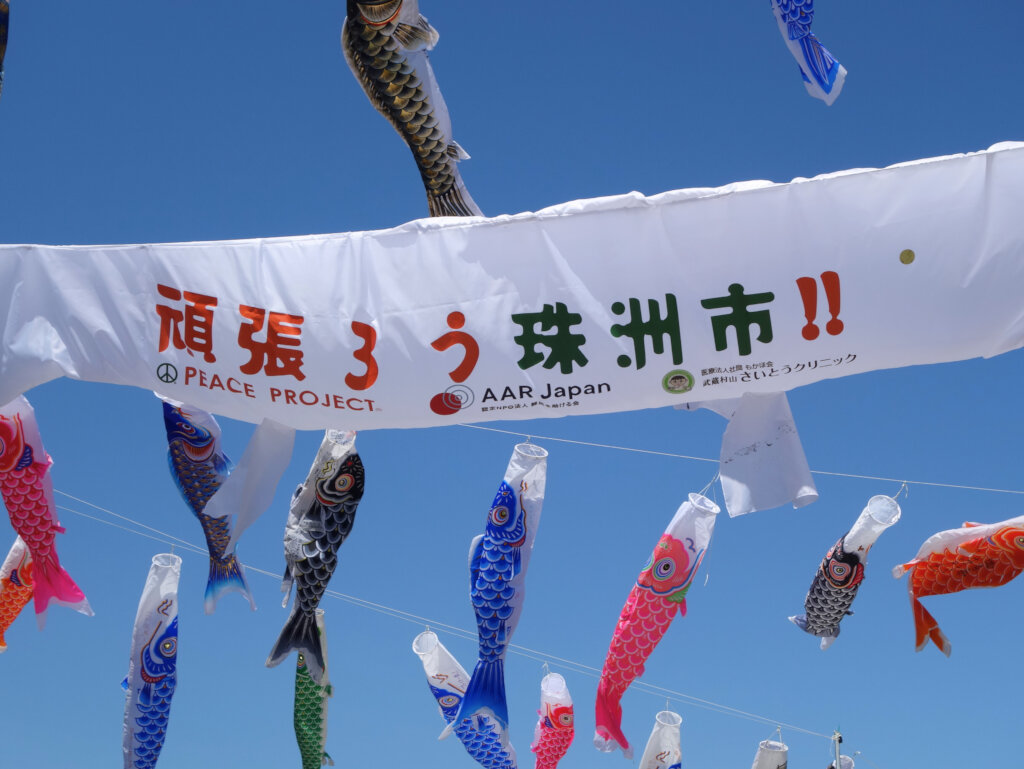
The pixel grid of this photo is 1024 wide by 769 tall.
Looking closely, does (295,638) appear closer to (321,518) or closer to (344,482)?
(321,518)

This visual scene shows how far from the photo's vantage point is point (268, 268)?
5.35 meters

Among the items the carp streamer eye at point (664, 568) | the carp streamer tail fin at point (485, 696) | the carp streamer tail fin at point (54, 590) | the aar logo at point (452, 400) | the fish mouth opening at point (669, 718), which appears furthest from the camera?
the fish mouth opening at point (669, 718)

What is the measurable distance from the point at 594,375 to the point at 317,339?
4.13 feet

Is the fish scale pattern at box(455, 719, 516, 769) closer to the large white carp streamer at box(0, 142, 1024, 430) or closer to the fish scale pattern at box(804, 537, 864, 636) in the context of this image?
the fish scale pattern at box(804, 537, 864, 636)

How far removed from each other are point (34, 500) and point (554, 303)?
4.02m

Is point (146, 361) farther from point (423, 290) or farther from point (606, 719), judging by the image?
point (606, 719)

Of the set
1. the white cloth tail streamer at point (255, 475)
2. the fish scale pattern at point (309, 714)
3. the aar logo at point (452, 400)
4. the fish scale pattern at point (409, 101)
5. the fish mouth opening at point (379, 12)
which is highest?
the fish mouth opening at point (379, 12)

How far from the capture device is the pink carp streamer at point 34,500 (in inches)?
276

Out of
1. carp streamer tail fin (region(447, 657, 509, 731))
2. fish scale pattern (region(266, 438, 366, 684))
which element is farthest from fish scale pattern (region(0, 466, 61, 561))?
carp streamer tail fin (region(447, 657, 509, 731))

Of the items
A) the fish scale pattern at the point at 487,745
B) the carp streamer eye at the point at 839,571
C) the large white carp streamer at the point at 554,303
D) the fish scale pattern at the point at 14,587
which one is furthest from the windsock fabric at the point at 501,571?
the fish scale pattern at the point at 14,587

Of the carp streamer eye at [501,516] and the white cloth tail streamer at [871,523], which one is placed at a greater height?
the white cloth tail streamer at [871,523]

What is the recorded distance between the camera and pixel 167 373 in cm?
549

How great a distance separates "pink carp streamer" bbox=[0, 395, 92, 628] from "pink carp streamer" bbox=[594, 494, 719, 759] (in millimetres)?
3385

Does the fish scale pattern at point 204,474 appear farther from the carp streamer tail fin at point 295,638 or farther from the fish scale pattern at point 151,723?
the fish scale pattern at point 151,723
